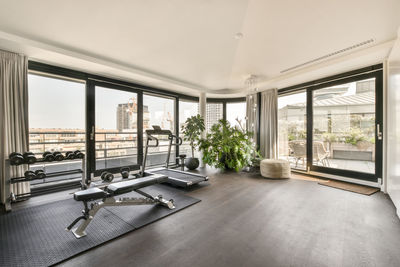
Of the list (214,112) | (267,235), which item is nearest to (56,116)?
(214,112)

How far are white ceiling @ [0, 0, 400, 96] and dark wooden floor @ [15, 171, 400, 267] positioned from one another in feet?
8.57

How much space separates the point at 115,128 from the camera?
4.71 meters

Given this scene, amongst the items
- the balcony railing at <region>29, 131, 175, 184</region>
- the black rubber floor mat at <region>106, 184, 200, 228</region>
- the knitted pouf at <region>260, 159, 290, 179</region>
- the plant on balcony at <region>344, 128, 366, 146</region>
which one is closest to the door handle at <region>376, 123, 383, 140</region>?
the plant on balcony at <region>344, 128, 366, 146</region>

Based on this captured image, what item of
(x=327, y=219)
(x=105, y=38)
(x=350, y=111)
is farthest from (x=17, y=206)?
(x=350, y=111)

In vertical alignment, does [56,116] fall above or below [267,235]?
above

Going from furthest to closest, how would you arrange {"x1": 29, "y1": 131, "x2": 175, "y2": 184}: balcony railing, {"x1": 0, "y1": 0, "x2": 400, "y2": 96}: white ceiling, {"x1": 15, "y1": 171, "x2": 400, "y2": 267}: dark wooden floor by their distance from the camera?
{"x1": 29, "y1": 131, "x2": 175, "y2": 184}: balcony railing → {"x1": 0, "y1": 0, "x2": 400, "y2": 96}: white ceiling → {"x1": 15, "y1": 171, "x2": 400, "y2": 267}: dark wooden floor

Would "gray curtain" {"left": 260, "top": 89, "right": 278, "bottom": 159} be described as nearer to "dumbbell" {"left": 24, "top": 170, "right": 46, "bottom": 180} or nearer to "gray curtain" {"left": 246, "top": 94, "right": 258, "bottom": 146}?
"gray curtain" {"left": 246, "top": 94, "right": 258, "bottom": 146}

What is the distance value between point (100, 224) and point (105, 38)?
271cm

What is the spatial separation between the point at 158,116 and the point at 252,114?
3.10 m

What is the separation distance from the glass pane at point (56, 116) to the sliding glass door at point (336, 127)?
18.1 ft

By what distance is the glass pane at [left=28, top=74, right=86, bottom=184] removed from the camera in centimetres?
390

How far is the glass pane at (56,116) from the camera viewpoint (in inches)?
153

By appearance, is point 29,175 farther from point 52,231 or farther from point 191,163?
point 191,163

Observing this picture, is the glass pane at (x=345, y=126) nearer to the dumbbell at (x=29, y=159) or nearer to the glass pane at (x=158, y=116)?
the glass pane at (x=158, y=116)
